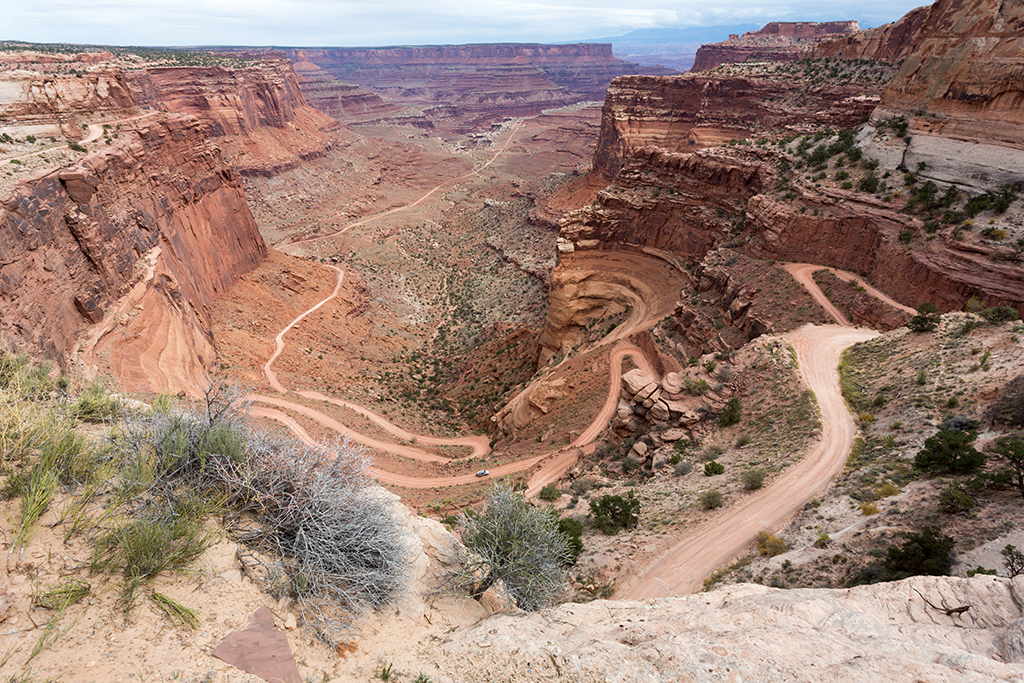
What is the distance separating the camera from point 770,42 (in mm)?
108938

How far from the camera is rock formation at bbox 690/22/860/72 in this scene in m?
100

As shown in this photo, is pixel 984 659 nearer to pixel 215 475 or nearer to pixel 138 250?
pixel 215 475

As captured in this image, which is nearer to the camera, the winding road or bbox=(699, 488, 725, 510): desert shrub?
the winding road

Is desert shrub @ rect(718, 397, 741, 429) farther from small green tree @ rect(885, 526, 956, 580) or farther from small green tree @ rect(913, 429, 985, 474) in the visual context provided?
small green tree @ rect(885, 526, 956, 580)

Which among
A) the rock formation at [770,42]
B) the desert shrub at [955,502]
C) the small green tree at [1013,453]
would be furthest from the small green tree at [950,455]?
the rock formation at [770,42]

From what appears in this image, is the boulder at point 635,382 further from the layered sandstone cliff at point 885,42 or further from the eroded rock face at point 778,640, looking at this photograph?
the layered sandstone cliff at point 885,42

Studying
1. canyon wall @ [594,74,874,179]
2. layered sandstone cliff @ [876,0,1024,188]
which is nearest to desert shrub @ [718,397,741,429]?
layered sandstone cliff @ [876,0,1024,188]

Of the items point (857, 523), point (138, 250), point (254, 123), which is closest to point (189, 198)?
point (138, 250)

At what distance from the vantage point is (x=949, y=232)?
2339 centimetres

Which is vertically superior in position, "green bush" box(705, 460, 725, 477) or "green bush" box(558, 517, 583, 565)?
"green bush" box(705, 460, 725, 477)

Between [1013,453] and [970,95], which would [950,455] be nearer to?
[1013,453]

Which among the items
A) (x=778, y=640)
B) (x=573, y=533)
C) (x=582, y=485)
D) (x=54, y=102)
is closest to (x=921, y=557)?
(x=778, y=640)

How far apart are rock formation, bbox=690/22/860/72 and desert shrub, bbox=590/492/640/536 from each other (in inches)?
4278

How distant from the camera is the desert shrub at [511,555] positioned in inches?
356
